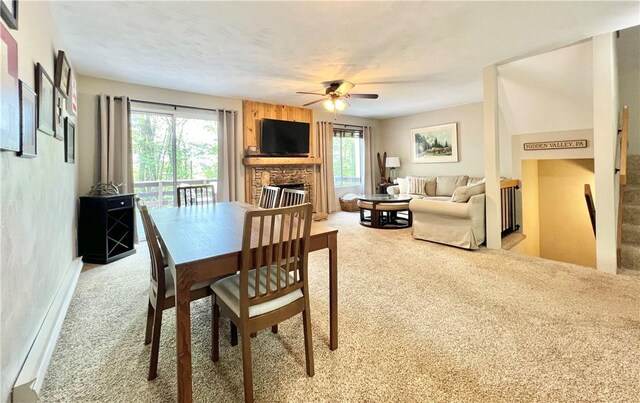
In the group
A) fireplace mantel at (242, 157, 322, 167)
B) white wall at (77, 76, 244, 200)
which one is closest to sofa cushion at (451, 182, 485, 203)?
fireplace mantel at (242, 157, 322, 167)

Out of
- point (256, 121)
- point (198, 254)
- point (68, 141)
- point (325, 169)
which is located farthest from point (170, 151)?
point (198, 254)

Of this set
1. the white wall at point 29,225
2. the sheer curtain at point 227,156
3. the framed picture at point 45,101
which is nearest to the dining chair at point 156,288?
the white wall at point 29,225

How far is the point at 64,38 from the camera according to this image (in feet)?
9.25

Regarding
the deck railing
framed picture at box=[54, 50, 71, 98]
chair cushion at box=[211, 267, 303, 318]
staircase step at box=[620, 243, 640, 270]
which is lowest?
staircase step at box=[620, 243, 640, 270]

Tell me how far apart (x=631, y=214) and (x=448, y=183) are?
2.97 m

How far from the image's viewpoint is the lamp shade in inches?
Result: 285

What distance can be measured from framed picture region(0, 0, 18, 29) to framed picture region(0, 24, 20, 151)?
62 mm

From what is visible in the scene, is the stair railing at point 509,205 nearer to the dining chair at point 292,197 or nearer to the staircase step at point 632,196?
the staircase step at point 632,196

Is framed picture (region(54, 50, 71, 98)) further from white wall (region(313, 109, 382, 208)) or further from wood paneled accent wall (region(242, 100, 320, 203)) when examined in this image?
white wall (region(313, 109, 382, 208))

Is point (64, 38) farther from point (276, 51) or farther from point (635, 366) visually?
point (635, 366)

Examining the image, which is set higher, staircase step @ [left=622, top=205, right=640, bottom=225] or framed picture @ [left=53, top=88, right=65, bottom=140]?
framed picture @ [left=53, top=88, right=65, bottom=140]

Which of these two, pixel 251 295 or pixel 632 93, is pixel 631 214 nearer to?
pixel 632 93

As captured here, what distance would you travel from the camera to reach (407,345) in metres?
1.77

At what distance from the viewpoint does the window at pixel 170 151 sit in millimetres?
4430
